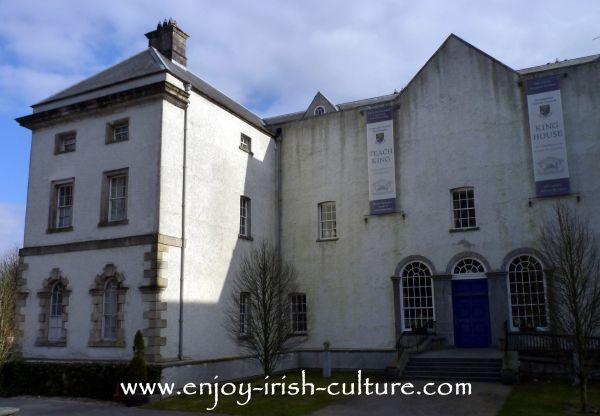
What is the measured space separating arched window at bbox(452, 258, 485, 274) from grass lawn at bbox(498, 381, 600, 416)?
5.66 m

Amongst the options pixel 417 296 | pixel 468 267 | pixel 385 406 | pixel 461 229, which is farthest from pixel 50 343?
pixel 461 229

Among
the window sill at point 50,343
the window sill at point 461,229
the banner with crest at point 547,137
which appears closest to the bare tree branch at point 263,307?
the window sill at point 50,343

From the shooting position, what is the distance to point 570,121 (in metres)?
22.6

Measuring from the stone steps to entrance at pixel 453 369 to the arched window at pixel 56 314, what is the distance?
12803 millimetres

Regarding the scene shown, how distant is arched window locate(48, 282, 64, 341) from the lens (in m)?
21.4

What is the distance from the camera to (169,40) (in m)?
25.7

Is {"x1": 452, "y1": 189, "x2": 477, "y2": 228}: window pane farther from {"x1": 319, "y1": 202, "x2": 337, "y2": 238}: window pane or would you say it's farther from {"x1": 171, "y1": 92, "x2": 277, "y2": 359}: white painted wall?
{"x1": 171, "y1": 92, "x2": 277, "y2": 359}: white painted wall

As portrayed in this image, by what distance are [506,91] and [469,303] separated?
29.3 feet

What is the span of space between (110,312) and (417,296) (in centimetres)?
1229

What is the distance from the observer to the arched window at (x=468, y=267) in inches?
914

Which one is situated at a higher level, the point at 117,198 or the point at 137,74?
the point at 137,74

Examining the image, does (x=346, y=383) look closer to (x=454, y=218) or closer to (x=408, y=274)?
(x=408, y=274)

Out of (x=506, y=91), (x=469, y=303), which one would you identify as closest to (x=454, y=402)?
(x=469, y=303)

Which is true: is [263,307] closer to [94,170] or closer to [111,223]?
[111,223]
